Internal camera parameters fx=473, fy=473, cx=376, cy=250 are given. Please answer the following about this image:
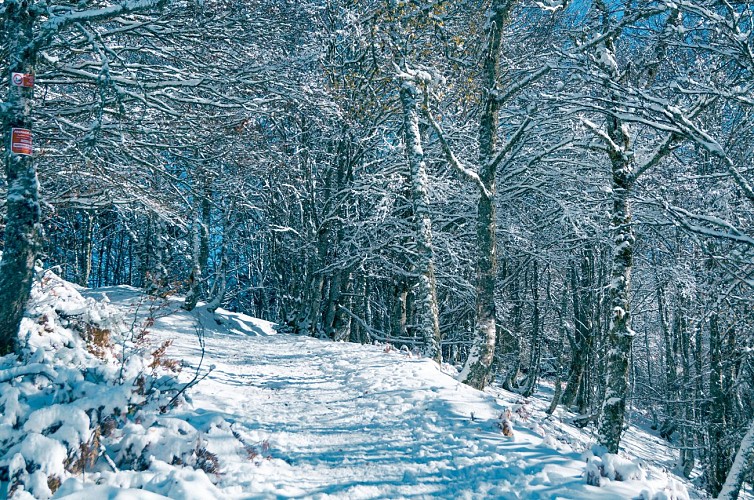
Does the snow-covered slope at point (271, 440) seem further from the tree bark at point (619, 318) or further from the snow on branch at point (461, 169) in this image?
the snow on branch at point (461, 169)

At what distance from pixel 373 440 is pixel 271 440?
1076 mm

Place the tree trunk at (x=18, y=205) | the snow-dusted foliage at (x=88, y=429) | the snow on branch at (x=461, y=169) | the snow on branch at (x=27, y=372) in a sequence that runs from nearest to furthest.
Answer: the snow-dusted foliage at (x=88, y=429) < the snow on branch at (x=27, y=372) < the tree trunk at (x=18, y=205) < the snow on branch at (x=461, y=169)

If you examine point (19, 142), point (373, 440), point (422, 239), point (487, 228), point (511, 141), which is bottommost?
point (373, 440)

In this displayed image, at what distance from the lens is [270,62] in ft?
26.6

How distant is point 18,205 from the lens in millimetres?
4781

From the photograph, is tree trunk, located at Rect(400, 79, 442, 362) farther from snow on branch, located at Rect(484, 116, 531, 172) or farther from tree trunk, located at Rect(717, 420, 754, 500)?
tree trunk, located at Rect(717, 420, 754, 500)

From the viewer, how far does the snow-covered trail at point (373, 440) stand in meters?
3.90

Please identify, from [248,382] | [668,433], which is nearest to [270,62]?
[248,382]

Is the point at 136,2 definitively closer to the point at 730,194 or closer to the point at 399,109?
the point at 399,109

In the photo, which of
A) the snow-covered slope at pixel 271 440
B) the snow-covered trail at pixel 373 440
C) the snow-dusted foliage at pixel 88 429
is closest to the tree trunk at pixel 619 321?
the snow-covered slope at pixel 271 440

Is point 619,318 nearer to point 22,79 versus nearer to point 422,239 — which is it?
point 422,239

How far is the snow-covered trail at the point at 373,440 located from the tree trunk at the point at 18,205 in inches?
75.0

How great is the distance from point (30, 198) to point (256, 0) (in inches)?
195

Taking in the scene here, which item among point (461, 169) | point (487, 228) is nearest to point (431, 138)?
point (461, 169)
